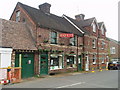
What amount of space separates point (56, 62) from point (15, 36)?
626 cm

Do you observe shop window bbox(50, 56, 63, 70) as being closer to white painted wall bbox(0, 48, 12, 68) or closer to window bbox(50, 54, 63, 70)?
window bbox(50, 54, 63, 70)

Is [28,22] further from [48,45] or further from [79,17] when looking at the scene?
[79,17]

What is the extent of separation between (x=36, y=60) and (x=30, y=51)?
1.35 meters

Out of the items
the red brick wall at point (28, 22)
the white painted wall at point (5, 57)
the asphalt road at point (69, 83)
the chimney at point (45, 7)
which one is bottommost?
the asphalt road at point (69, 83)

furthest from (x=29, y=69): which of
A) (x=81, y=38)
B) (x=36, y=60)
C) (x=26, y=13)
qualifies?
(x=81, y=38)

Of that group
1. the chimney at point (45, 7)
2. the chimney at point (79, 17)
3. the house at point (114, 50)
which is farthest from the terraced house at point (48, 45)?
the house at point (114, 50)

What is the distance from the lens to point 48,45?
651 inches

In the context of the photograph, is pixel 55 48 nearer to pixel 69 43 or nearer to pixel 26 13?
pixel 69 43

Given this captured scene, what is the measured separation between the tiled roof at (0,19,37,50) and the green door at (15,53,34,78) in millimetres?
912

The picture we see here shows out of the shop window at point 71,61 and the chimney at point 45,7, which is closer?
the shop window at point 71,61

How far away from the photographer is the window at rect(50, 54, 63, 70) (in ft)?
56.0

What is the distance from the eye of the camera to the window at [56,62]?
17059 millimetres

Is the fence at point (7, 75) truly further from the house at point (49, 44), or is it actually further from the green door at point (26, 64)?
the house at point (49, 44)

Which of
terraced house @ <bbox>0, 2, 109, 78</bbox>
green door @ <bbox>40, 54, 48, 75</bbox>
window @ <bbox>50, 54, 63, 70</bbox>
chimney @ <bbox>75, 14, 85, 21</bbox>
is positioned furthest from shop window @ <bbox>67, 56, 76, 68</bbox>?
chimney @ <bbox>75, 14, 85, 21</bbox>
